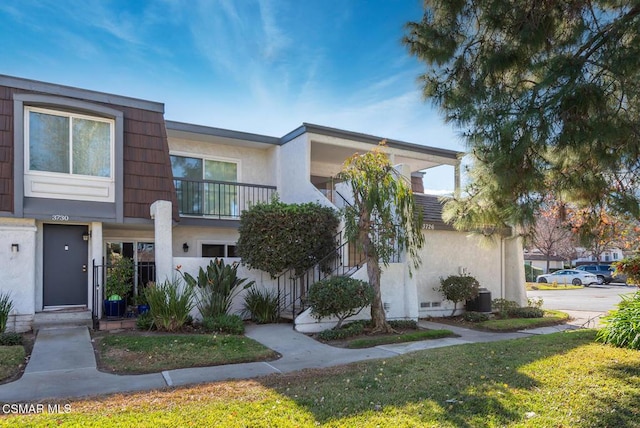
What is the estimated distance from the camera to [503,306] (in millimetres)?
13422

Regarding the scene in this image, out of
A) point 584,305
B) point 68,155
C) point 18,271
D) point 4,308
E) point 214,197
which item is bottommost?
point 584,305

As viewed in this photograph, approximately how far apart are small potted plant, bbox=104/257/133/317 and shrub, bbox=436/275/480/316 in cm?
839

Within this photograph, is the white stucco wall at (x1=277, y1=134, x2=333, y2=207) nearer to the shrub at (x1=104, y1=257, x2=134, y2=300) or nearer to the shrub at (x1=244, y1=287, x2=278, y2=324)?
the shrub at (x1=244, y1=287, x2=278, y2=324)

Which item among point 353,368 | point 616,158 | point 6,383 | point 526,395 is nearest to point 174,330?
point 6,383

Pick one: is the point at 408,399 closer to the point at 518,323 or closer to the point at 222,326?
the point at 222,326

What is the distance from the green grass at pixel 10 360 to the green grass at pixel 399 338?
18.0 ft

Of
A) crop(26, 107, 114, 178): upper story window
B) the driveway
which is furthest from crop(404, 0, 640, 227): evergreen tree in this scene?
crop(26, 107, 114, 178): upper story window

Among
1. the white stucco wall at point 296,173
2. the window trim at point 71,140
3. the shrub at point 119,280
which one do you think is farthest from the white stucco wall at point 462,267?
the window trim at point 71,140

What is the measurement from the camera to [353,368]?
6.70 meters

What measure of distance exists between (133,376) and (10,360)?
6.59 feet

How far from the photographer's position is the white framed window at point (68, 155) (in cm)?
1020

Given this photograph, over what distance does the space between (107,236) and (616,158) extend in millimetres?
11846

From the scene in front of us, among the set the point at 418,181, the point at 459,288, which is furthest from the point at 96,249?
the point at 418,181

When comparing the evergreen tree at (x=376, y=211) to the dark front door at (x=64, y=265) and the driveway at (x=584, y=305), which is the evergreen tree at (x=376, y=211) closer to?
the driveway at (x=584, y=305)
